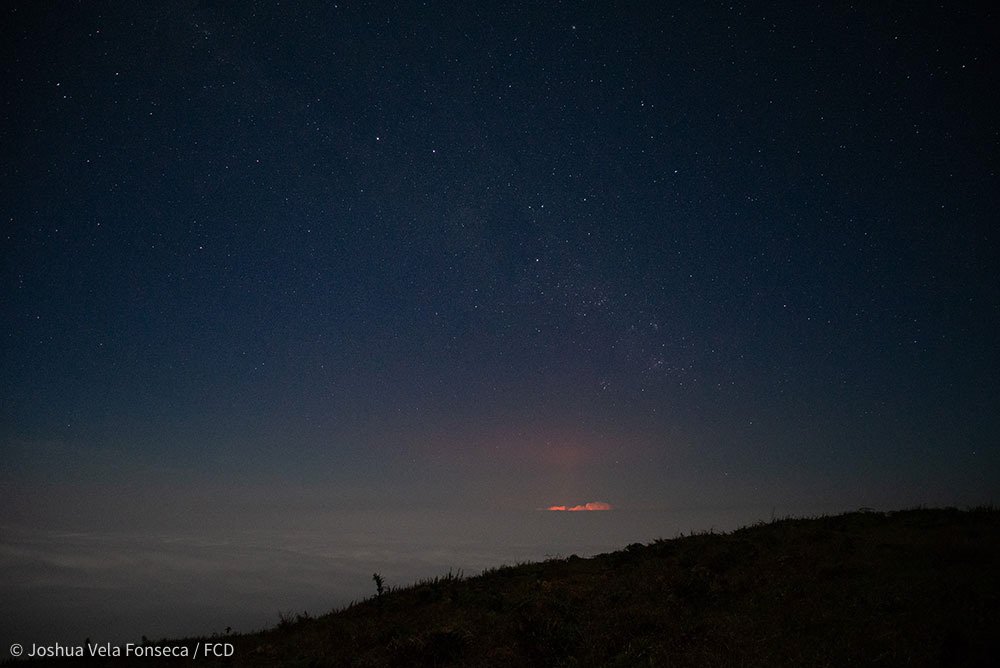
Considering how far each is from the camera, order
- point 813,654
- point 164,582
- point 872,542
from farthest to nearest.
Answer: point 164,582
point 872,542
point 813,654

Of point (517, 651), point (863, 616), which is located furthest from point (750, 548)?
point (517, 651)

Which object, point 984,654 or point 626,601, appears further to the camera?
point 626,601

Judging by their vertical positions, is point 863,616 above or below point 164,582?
above

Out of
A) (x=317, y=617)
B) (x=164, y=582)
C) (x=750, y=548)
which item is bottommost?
(x=164, y=582)

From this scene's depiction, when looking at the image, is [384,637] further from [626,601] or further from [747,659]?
[747,659]

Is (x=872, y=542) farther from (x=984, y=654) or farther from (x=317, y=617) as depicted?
(x=317, y=617)

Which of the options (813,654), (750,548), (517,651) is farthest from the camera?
(750,548)
